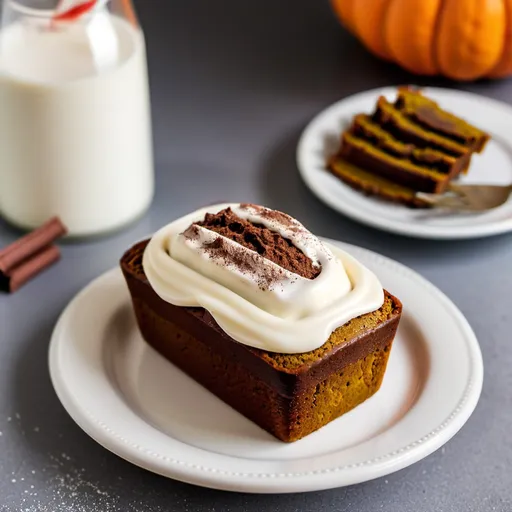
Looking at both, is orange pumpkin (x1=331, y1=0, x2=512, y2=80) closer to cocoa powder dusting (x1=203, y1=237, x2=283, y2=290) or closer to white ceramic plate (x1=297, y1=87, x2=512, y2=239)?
white ceramic plate (x1=297, y1=87, x2=512, y2=239)

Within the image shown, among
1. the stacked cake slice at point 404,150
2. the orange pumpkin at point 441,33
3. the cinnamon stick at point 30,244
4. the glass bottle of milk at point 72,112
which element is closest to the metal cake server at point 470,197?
the stacked cake slice at point 404,150

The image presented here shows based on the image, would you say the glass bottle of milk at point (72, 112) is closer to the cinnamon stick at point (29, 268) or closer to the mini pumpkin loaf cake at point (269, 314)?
the cinnamon stick at point (29, 268)

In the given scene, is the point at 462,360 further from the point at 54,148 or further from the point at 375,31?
the point at 375,31

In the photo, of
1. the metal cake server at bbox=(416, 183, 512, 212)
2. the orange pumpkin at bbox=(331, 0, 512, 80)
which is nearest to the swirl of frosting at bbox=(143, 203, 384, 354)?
the metal cake server at bbox=(416, 183, 512, 212)

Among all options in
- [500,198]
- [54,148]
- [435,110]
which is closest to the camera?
[54,148]

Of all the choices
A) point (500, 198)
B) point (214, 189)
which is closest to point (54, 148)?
point (214, 189)

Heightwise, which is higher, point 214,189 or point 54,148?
point 54,148

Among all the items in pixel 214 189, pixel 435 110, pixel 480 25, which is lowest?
pixel 214 189
